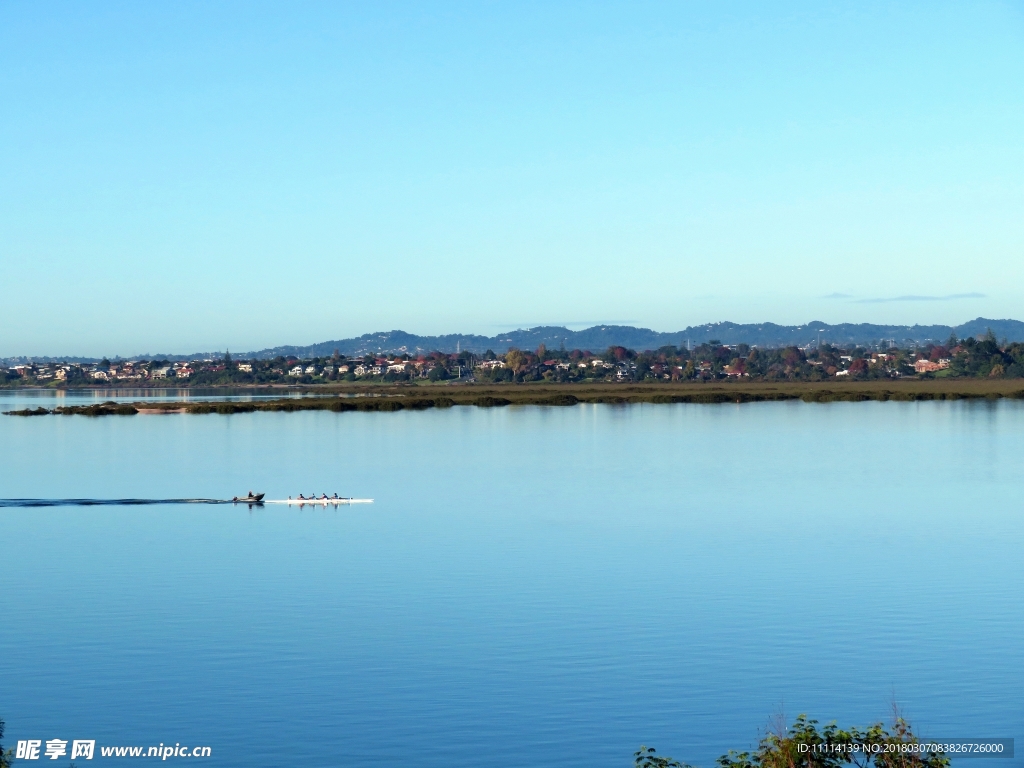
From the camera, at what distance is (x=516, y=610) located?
979 inches

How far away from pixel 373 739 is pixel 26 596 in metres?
13.4

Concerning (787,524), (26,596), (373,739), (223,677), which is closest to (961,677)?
(373,739)

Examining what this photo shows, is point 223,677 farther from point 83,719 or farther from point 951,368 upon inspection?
point 951,368

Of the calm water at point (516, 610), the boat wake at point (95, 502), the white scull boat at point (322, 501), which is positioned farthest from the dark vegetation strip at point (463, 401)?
the white scull boat at point (322, 501)

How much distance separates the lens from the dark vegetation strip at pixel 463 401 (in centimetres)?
10912

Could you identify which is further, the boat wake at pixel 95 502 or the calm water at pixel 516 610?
the boat wake at pixel 95 502

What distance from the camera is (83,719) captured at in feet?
59.6

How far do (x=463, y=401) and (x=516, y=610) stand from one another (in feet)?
322

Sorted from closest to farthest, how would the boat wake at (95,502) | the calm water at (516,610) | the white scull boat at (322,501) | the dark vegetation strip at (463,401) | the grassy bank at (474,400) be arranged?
the calm water at (516,610) < the white scull boat at (322,501) < the boat wake at (95,502) < the dark vegetation strip at (463,401) < the grassy bank at (474,400)

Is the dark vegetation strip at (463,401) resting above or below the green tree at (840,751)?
below

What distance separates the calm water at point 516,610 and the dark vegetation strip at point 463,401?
5614cm

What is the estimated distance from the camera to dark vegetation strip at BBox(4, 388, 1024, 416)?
358ft

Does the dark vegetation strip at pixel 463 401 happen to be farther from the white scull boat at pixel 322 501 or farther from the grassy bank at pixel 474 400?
the white scull boat at pixel 322 501

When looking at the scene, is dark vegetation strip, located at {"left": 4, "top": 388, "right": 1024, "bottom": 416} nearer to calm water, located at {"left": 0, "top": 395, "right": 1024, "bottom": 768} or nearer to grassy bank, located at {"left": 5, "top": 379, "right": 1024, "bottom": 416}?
grassy bank, located at {"left": 5, "top": 379, "right": 1024, "bottom": 416}
